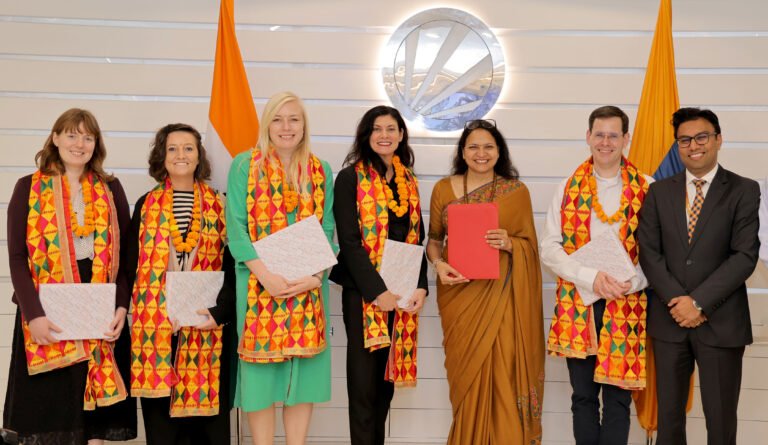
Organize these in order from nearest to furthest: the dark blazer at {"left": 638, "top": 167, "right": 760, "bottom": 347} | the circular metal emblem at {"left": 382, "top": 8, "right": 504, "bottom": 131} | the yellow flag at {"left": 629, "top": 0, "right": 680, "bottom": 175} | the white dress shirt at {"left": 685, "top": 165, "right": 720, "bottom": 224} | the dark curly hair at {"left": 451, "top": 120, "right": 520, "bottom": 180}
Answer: the dark blazer at {"left": 638, "top": 167, "right": 760, "bottom": 347}
the white dress shirt at {"left": 685, "top": 165, "right": 720, "bottom": 224}
the dark curly hair at {"left": 451, "top": 120, "right": 520, "bottom": 180}
the yellow flag at {"left": 629, "top": 0, "right": 680, "bottom": 175}
the circular metal emblem at {"left": 382, "top": 8, "right": 504, "bottom": 131}

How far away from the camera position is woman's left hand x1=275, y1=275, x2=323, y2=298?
2.51 meters

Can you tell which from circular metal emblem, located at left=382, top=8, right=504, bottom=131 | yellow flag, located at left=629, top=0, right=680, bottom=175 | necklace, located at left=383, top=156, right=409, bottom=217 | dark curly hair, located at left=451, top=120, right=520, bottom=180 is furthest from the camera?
circular metal emblem, located at left=382, top=8, right=504, bottom=131

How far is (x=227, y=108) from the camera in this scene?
3217 millimetres

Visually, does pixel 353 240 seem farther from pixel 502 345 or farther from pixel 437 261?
pixel 502 345

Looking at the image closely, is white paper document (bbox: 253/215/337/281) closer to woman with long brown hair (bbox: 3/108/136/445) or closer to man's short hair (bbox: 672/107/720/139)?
woman with long brown hair (bbox: 3/108/136/445)

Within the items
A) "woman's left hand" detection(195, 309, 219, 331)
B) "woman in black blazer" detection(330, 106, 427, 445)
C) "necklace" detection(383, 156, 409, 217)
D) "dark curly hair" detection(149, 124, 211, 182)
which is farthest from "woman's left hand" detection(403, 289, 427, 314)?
"dark curly hair" detection(149, 124, 211, 182)

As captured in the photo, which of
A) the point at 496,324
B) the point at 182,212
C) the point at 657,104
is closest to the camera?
the point at 182,212

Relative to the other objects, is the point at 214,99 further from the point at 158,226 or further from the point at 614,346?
the point at 614,346

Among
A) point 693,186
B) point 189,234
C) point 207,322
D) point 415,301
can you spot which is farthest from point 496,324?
point 189,234

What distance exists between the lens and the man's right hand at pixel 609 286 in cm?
252

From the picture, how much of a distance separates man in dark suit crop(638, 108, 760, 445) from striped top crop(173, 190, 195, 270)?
5.91ft

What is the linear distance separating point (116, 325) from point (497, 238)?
1.56 metres

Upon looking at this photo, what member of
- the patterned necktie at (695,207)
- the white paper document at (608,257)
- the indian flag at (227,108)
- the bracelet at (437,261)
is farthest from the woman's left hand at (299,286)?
the patterned necktie at (695,207)

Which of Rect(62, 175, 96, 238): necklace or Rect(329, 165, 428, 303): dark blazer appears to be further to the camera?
Rect(329, 165, 428, 303): dark blazer
